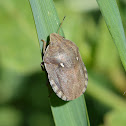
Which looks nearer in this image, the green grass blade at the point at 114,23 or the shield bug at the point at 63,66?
the green grass blade at the point at 114,23

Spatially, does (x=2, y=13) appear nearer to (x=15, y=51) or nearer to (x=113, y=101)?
(x=15, y=51)

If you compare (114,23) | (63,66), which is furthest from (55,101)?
(114,23)

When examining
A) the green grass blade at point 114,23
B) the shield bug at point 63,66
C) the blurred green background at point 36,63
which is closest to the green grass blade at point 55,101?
the shield bug at point 63,66

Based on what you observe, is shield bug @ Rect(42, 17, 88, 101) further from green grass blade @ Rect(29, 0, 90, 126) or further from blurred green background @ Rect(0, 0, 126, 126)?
blurred green background @ Rect(0, 0, 126, 126)

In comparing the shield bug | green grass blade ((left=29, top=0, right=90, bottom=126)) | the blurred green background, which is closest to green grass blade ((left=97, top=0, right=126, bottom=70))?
green grass blade ((left=29, top=0, right=90, bottom=126))

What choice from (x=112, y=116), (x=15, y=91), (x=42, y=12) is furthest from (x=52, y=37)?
(x=15, y=91)

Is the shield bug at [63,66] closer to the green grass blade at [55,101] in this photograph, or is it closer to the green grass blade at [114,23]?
the green grass blade at [55,101]

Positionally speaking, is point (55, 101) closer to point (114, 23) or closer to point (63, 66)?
point (63, 66)
